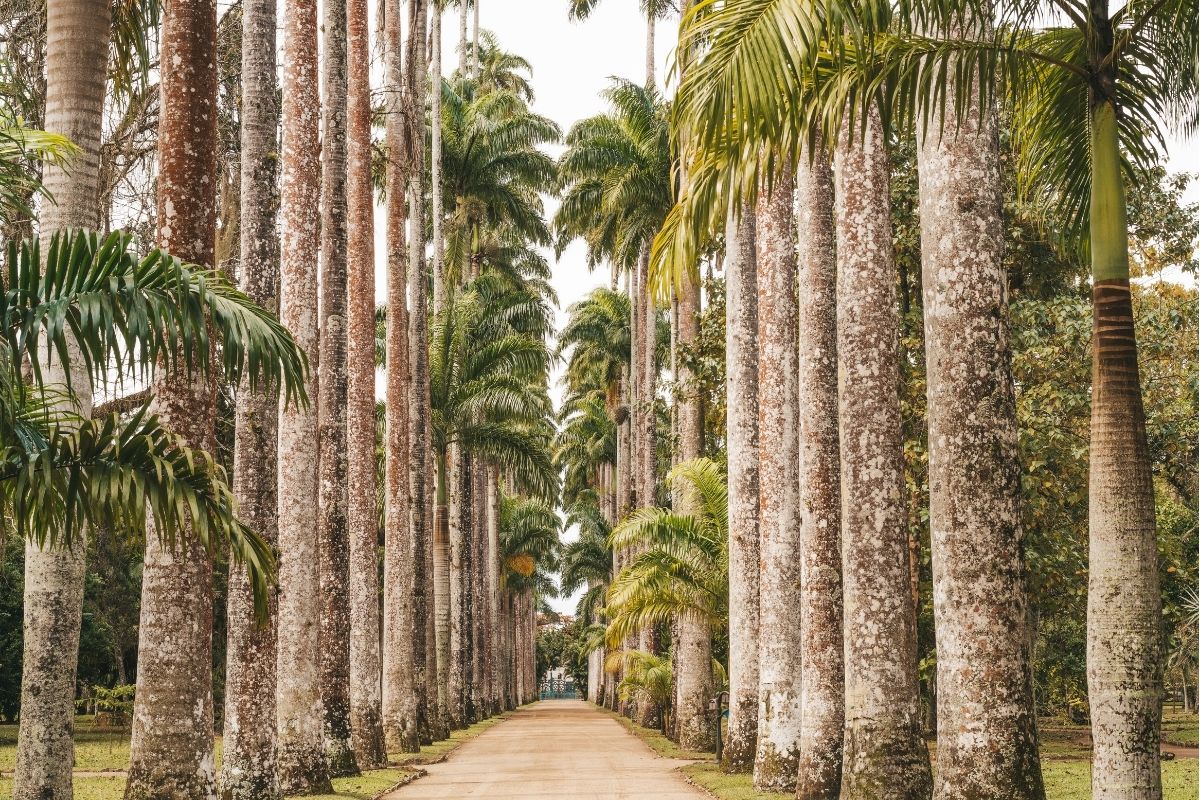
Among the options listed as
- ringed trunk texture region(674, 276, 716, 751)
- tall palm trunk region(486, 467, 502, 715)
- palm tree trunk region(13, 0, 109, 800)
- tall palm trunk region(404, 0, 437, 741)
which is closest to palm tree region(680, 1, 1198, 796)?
palm tree trunk region(13, 0, 109, 800)

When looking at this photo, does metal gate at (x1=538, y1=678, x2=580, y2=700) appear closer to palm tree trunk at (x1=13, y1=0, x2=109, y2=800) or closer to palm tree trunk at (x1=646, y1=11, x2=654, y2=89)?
palm tree trunk at (x1=646, y1=11, x2=654, y2=89)

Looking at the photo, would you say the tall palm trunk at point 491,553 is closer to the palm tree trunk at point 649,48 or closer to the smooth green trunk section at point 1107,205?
the palm tree trunk at point 649,48

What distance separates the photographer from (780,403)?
Result: 1672 centimetres

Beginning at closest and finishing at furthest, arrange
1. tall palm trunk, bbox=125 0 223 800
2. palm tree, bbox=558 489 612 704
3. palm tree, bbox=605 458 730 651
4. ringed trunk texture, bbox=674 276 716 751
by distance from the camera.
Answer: tall palm trunk, bbox=125 0 223 800 → palm tree, bbox=605 458 730 651 → ringed trunk texture, bbox=674 276 716 751 → palm tree, bbox=558 489 612 704

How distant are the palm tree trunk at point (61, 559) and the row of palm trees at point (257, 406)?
0.06 feet

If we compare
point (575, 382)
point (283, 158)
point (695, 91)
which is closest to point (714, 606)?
point (283, 158)

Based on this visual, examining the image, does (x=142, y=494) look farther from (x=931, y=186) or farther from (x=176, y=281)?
(x=931, y=186)

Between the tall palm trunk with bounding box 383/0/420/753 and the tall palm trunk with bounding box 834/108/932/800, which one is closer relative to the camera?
the tall palm trunk with bounding box 834/108/932/800

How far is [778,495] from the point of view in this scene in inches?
646

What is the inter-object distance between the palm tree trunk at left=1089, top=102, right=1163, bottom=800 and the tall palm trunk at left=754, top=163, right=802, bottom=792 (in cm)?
933

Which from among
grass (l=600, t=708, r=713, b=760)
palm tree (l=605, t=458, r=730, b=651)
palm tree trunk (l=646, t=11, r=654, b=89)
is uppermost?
palm tree trunk (l=646, t=11, r=654, b=89)

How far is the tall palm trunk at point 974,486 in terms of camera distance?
852cm

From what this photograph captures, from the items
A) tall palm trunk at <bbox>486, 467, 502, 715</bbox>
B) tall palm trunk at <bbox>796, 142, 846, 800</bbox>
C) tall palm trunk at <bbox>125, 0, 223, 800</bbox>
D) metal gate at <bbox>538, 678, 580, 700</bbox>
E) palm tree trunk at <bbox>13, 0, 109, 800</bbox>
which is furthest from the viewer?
metal gate at <bbox>538, 678, 580, 700</bbox>

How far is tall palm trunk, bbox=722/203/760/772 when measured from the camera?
744 inches
